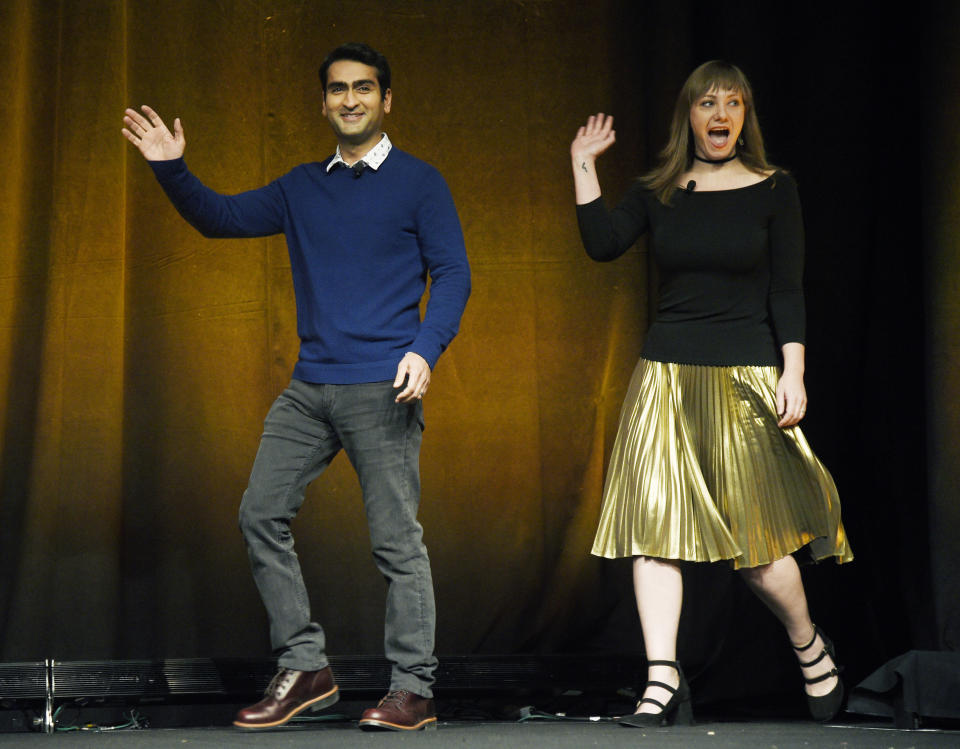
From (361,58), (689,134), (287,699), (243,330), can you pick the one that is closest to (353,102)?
(361,58)

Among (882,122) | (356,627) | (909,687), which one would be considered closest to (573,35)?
(882,122)

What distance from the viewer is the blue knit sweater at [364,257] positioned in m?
2.78

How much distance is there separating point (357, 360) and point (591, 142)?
764 millimetres

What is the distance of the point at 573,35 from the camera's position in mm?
4031

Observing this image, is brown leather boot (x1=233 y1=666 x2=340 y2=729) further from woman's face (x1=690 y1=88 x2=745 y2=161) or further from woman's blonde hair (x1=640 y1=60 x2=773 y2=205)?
woman's face (x1=690 y1=88 x2=745 y2=161)

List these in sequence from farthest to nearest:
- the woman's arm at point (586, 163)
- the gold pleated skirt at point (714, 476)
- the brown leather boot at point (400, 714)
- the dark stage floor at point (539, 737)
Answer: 1. the woman's arm at point (586, 163)
2. the gold pleated skirt at point (714, 476)
3. the brown leather boot at point (400, 714)
4. the dark stage floor at point (539, 737)

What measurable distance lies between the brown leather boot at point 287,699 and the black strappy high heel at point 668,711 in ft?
2.17

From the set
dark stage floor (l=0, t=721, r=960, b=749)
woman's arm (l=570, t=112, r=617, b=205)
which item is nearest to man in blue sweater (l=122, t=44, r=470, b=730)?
dark stage floor (l=0, t=721, r=960, b=749)

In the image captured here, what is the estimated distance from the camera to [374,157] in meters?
2.90

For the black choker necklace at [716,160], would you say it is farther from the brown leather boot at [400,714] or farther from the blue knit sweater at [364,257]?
the brown leather boot at [400,714]

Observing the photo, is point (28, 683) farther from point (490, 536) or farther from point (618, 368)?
point (618, 368)

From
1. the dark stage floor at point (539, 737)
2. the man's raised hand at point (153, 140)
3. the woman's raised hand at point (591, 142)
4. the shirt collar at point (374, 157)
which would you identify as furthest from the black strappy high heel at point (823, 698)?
the man's raised hand at point (153, 140)

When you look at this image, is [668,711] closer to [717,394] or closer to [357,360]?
[717,394]

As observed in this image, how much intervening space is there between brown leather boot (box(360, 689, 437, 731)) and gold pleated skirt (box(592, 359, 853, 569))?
21.1 inches
